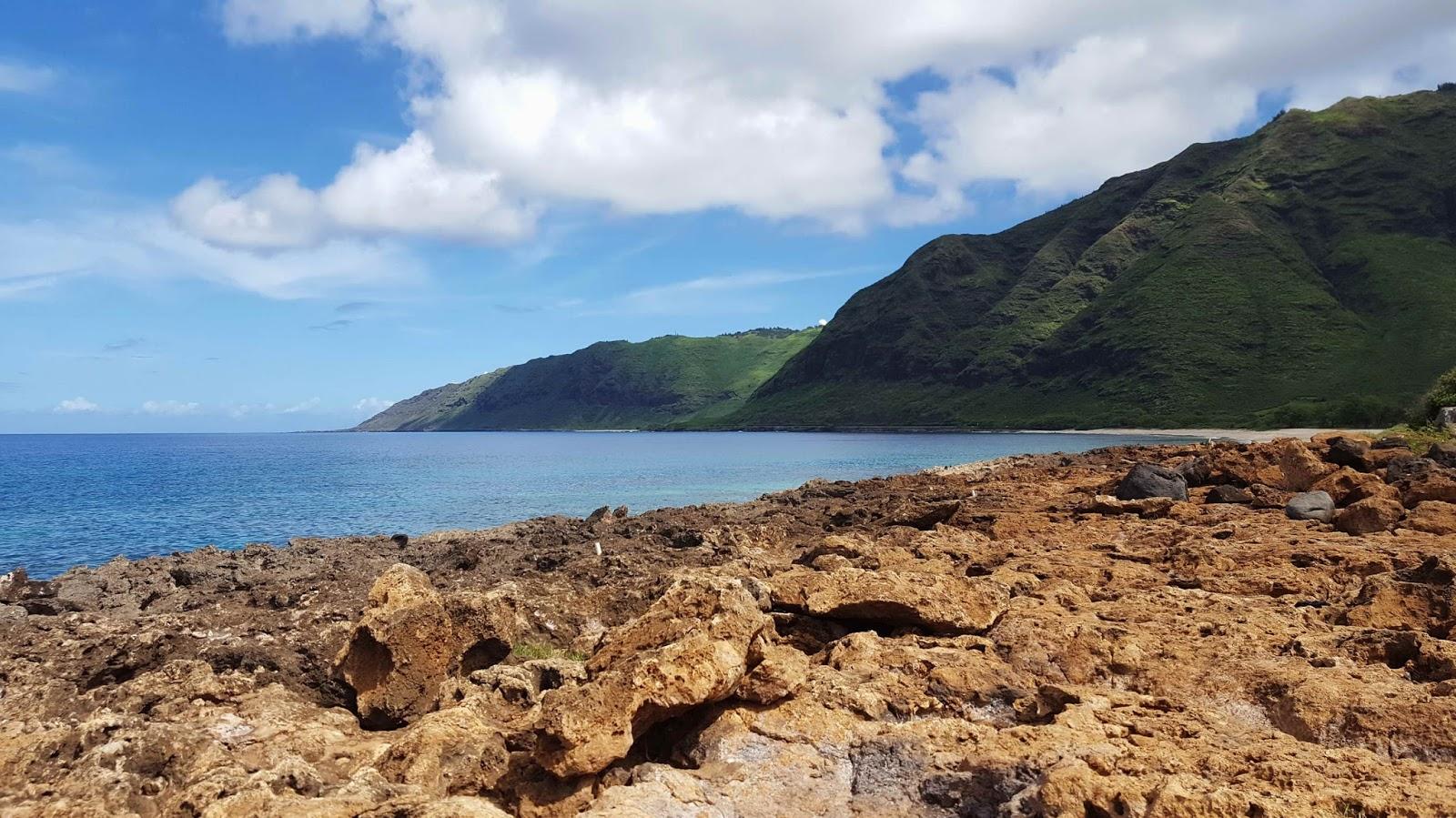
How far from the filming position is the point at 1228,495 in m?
17.1

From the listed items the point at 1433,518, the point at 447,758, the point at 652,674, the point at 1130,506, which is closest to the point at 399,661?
the point at 447,758

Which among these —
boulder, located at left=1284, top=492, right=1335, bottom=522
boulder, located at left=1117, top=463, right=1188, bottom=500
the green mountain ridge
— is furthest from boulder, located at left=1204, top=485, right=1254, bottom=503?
the green mountain ridge

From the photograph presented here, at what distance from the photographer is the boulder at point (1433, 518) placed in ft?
41.5

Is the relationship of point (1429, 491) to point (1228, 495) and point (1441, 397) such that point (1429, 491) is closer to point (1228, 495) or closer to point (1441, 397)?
point (1228, 495)

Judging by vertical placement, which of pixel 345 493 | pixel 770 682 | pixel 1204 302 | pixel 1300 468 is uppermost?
pixel 1204 302

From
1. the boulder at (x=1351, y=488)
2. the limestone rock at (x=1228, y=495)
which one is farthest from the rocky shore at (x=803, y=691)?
the limestone rock at (x=1228, y=495)

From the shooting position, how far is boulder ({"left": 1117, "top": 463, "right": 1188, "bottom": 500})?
58.1ft

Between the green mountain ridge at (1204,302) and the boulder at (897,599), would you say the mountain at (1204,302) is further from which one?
the boulder at (897,599)

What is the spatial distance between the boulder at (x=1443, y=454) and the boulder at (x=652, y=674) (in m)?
19.7

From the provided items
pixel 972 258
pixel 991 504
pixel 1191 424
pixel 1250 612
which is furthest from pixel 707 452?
pixel 972 258

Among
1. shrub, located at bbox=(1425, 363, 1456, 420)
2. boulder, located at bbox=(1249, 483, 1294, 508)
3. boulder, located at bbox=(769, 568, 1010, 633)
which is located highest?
shrub, located at bbox=(1425, 363, 1456, 420)

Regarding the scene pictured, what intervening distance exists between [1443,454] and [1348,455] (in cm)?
374

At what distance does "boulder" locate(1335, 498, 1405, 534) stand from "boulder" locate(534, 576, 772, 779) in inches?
441

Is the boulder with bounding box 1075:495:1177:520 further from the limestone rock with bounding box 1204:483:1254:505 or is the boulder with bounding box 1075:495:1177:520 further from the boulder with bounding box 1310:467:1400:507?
the boulder with bounding box 1310:467:1400:507
